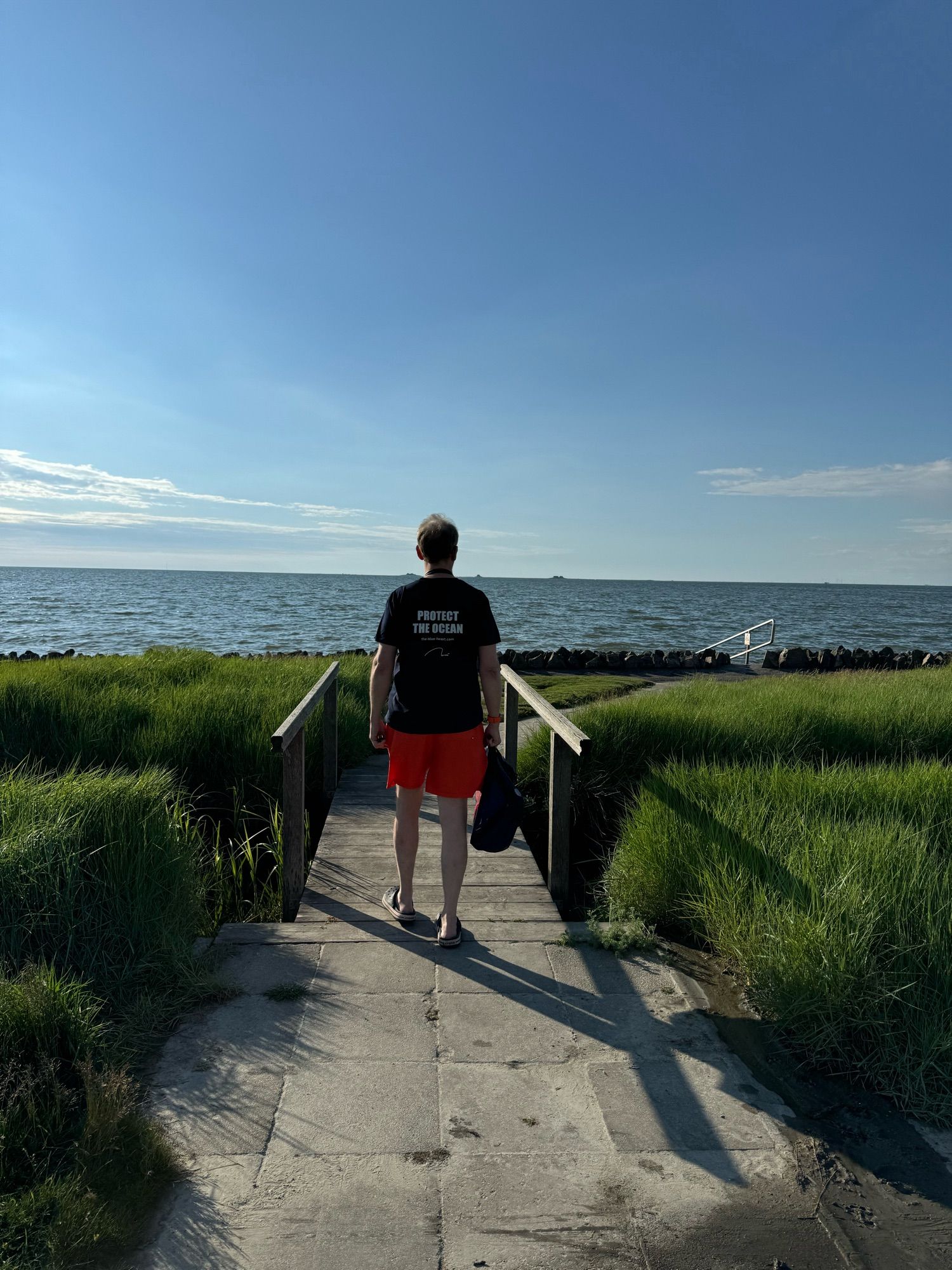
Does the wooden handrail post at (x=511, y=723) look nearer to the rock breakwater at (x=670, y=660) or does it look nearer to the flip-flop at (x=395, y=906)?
the flip-flop at (x=395, y=906)

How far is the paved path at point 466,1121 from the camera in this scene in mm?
2076

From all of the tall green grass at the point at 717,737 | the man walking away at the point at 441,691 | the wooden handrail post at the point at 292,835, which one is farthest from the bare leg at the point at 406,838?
the tall green grass at the point at 717,737

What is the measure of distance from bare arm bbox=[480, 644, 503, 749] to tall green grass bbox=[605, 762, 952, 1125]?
1.19 metres

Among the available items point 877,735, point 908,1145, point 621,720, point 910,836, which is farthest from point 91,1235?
point 877,735

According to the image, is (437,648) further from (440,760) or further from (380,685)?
(440,760)

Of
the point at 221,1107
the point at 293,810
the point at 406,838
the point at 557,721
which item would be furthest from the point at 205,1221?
the point at 557,721

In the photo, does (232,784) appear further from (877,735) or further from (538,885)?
(877,735)

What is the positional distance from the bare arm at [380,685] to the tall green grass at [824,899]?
166 cm

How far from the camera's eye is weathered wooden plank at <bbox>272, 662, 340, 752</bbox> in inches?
165

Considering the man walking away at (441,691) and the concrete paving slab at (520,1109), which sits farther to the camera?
the man walking away at (441,691)

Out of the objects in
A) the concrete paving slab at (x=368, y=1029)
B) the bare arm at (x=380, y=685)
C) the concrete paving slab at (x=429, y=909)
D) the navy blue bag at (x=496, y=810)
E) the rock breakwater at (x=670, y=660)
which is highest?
the bare arm at (x=380, y=685)

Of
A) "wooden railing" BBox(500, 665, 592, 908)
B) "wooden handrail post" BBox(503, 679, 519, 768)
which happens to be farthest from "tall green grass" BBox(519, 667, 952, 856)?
"wooden railing" BBox(500, 665, 592, 908)

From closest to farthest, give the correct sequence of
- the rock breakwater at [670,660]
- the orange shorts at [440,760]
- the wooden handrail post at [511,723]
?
the orange shorts at [440,760] → the wooden handrail post at [511,723] → the rock breakwater at [670,660]

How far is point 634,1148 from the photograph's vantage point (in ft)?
8.06
